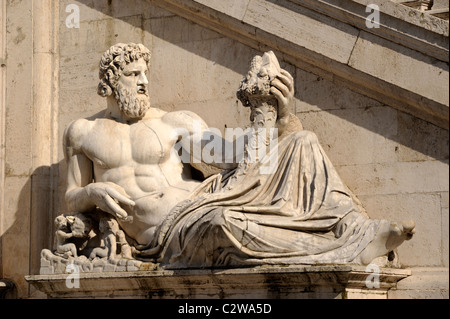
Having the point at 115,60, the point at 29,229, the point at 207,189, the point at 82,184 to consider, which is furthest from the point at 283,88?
the point at 29,229

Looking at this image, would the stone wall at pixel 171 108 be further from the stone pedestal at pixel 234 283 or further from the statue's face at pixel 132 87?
the statue's face at pixel 132 87

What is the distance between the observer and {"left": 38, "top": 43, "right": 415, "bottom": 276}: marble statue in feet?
36.4

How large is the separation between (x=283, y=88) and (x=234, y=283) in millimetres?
1667

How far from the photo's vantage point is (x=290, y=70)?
40.3 feet

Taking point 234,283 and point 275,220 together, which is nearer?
point 275,220

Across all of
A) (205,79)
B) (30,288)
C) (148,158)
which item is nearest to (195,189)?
(148,158)

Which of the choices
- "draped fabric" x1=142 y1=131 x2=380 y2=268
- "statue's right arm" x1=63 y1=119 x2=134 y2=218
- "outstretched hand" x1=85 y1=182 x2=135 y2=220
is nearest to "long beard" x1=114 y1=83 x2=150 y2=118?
"statue's right arm" x1=63 y1=119 x2=134 y2=218

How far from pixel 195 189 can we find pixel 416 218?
1.90 m

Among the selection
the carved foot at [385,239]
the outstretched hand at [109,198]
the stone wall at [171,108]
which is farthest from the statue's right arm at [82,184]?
the carved foot at [385,239]

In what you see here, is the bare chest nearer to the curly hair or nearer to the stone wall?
the curly hair

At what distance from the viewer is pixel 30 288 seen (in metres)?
13.2

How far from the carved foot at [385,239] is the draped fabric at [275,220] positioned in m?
0.06

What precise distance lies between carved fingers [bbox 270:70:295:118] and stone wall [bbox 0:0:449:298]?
68 centimetres

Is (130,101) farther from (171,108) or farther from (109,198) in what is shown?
(109,198)
